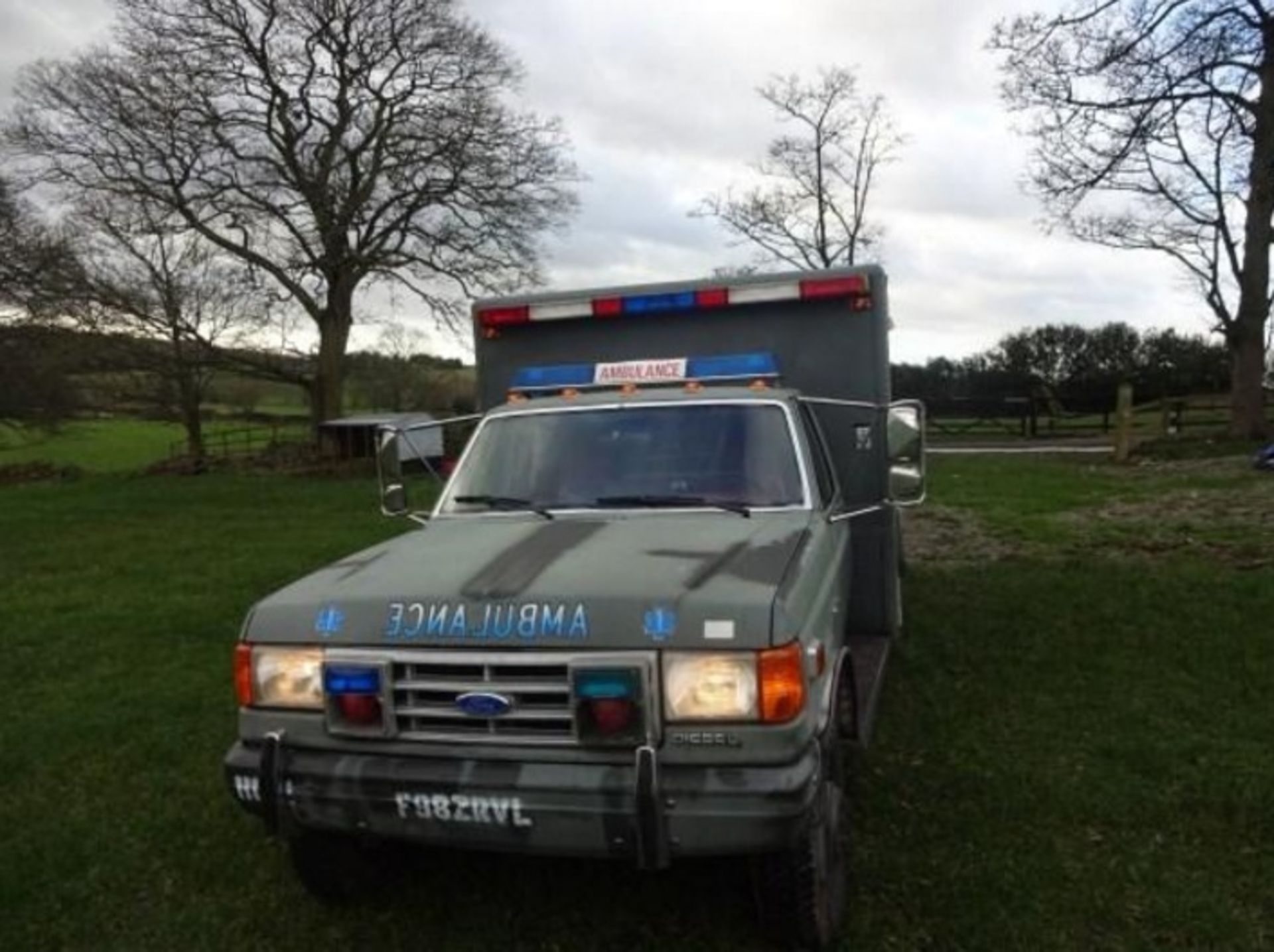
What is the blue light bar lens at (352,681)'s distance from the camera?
12.0 feet

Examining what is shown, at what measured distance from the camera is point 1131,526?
13.0m

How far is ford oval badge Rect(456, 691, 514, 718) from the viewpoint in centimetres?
355

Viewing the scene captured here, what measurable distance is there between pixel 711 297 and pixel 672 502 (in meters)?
2.48

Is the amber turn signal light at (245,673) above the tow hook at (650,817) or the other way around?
above

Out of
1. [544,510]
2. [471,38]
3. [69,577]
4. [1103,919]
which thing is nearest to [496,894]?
[544,510]

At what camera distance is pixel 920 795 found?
210 inches

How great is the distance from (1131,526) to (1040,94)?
46.1 ft

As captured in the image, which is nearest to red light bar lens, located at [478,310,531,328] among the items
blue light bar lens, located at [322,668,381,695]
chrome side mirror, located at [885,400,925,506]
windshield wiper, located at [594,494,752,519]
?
windshield wiper, located at [594,494,752,519]

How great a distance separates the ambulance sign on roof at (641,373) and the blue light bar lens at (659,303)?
0.83m

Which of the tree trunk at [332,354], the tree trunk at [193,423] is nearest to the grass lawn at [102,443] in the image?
the tree trunk at [193,423]

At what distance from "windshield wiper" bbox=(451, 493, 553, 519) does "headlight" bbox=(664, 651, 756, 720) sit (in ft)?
4.87

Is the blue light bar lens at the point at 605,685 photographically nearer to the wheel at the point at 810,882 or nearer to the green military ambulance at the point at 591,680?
the green military ambulance at the point at 591,680

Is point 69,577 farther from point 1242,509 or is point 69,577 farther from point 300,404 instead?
point 300,404

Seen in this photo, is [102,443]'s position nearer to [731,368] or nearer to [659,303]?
[659,303]
